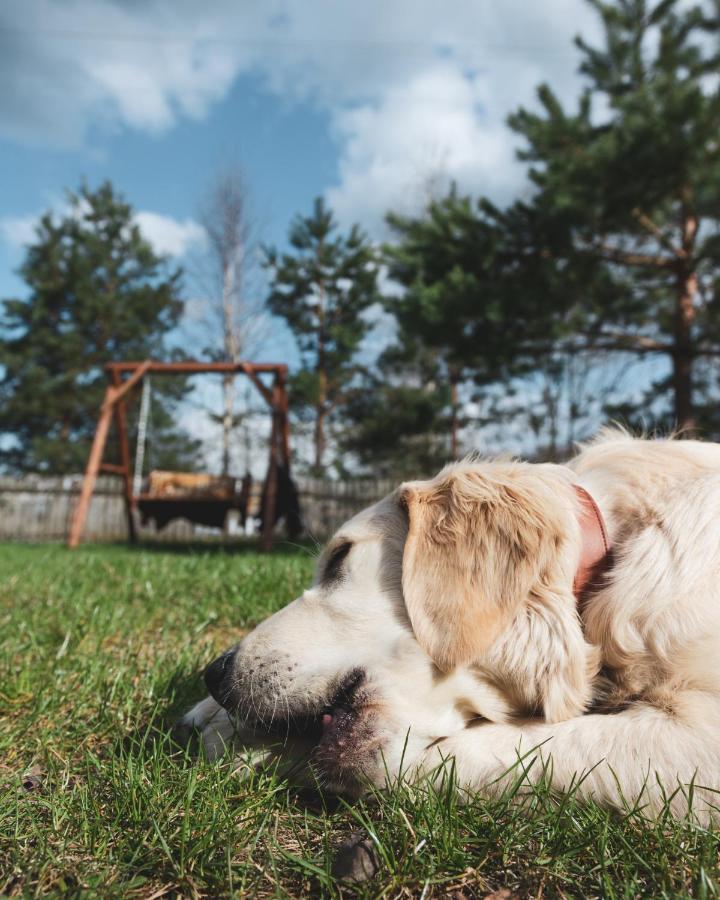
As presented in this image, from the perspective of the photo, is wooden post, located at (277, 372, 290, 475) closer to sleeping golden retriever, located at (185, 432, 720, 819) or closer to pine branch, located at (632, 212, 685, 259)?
pine branch, located at (632, 212, 685, 259)

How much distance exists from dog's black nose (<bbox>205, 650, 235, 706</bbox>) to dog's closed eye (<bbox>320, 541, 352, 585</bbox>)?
1.20 feet

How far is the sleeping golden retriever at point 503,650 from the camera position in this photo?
171 cm

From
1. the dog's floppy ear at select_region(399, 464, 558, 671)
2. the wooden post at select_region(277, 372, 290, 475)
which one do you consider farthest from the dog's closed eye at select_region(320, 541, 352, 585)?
the wooden post at select_region(277, 372, 290, 475)

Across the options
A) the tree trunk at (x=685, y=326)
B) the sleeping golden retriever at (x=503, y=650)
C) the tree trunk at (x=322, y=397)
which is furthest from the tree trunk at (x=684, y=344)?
the tree trunk at (x=322, y=397)

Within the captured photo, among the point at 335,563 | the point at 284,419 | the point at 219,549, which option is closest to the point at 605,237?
the point at 284,419

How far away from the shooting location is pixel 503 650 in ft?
6.18

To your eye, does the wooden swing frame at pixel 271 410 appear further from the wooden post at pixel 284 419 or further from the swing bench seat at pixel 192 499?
the swing bench seat at pixel 192 499

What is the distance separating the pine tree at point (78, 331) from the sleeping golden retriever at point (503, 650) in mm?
23433

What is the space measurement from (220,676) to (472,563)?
0.79 meters

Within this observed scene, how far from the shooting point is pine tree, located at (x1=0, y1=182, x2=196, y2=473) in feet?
82.5

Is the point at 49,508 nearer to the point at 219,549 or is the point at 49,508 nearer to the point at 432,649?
the point at 219,549

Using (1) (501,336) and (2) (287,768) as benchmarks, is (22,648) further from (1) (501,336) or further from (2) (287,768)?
(1) (501,336)

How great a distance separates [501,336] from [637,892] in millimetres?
11318

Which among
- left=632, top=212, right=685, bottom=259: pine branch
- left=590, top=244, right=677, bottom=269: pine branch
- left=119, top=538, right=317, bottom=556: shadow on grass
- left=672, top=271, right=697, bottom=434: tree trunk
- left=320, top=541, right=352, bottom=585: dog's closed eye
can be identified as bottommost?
left=119, top=538, right=317, bottom=556: shadow on grass
